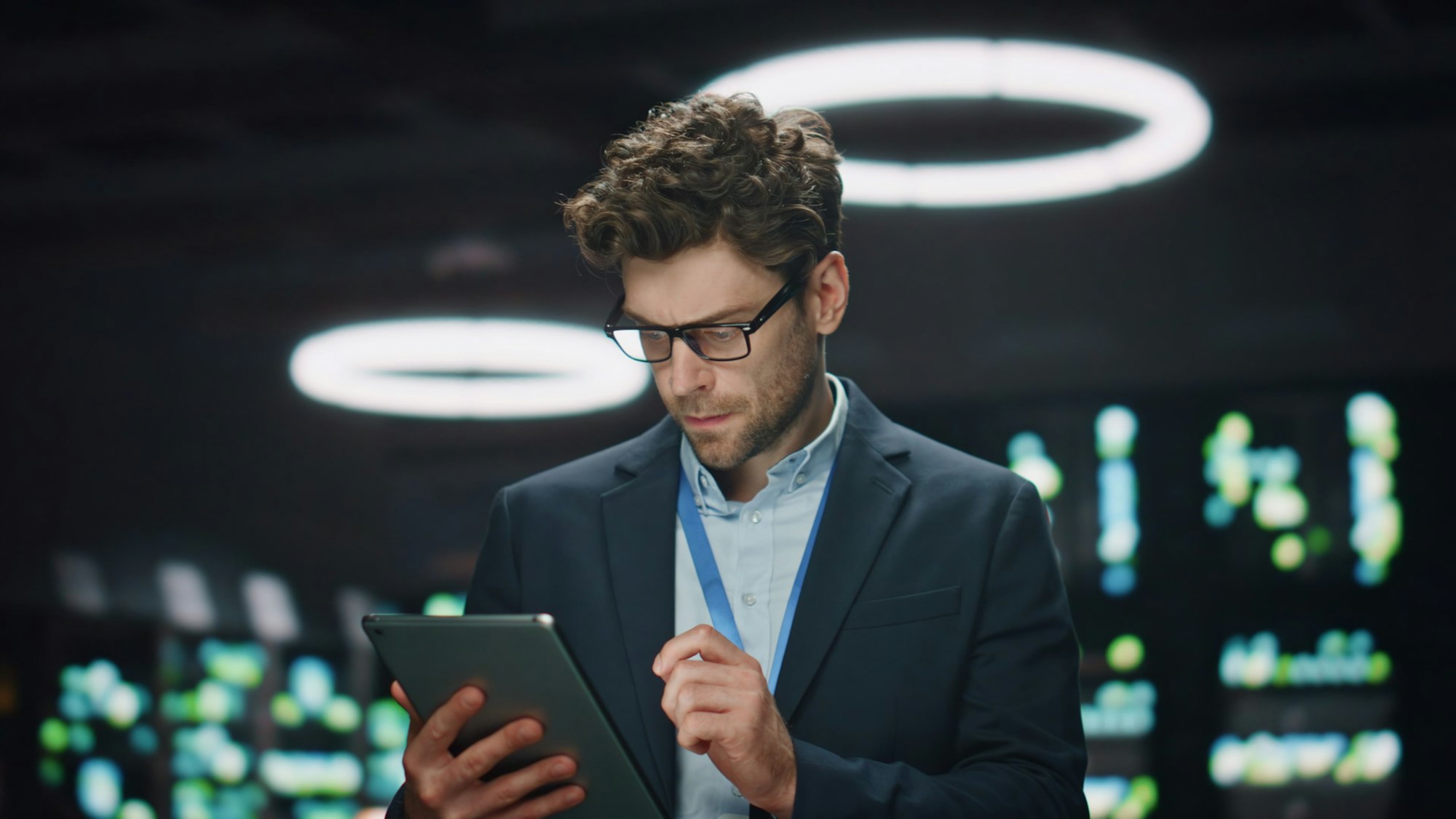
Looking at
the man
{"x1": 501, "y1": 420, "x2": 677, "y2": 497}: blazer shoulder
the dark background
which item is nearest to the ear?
the man

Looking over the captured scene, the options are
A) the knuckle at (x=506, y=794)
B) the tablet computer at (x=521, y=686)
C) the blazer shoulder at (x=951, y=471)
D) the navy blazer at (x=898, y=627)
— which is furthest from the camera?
the blazer shoulder at (x=951, y=471)

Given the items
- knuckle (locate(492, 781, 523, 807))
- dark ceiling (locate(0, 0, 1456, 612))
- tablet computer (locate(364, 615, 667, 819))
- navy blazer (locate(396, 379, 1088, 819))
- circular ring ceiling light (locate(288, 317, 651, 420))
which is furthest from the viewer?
circular ring ceiling light (locate(288, 317, 651, 420))

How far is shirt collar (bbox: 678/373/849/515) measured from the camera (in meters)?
1.84

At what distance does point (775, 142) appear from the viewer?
6.01 ft

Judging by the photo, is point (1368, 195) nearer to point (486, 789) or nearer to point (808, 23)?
point (808, 23)

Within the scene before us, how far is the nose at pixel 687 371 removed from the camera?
67.6 inches

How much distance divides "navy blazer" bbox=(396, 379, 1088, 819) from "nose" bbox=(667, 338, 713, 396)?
0.66ft

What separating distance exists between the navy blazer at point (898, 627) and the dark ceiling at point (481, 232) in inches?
124

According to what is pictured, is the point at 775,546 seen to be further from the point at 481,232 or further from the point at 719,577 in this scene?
the point at 481,232

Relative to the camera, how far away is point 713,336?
1.74 meters

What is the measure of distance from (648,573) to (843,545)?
0.25 m

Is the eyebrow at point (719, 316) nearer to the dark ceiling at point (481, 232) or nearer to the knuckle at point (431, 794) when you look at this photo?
the knuckle at point (431, 794)

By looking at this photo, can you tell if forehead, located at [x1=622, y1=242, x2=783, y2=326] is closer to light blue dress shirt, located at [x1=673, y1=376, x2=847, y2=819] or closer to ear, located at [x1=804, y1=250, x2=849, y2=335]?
ear, located at [x1=804, y1=250, x2=849, y2=335]

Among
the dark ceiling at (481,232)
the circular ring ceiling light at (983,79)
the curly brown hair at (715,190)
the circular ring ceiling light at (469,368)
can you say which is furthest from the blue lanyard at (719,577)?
the circular ring ceiling light at (469,368)
